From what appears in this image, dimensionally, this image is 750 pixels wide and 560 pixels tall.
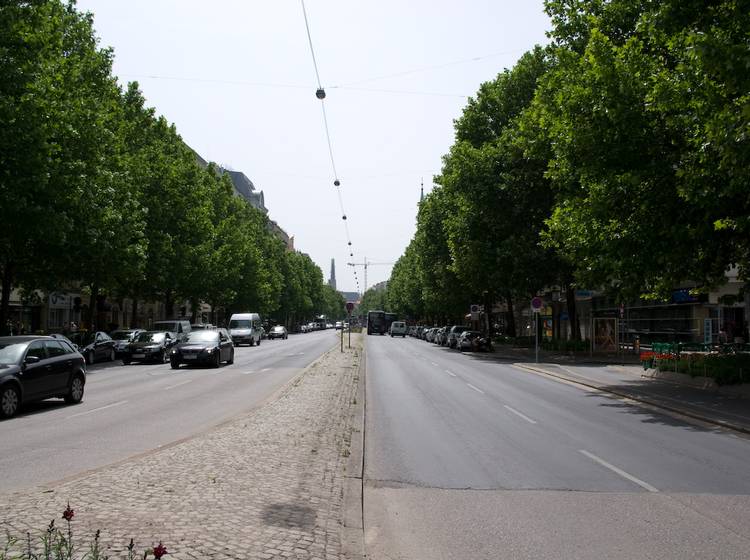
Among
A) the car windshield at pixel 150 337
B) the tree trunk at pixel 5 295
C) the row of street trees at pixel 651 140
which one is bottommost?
the car windshield at pixel 150 337

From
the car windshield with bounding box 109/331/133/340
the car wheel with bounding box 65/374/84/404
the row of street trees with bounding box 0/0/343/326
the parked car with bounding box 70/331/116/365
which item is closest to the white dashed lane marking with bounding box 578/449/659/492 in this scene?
the car wheel with bounding box 65/374/84/404

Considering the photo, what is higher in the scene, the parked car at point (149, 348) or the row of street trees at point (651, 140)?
the row of street trees at point (651, 140)

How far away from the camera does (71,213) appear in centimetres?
2552

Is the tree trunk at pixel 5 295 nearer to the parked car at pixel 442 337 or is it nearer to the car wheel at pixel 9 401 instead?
the car wheel at pixel 9 401

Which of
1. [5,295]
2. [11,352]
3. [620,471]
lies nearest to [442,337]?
[5,295]

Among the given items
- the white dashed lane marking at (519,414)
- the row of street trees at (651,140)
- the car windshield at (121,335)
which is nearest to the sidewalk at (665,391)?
the row of street trees at (651,140)

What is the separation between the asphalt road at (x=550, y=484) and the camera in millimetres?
5551

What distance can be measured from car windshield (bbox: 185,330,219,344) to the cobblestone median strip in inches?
743

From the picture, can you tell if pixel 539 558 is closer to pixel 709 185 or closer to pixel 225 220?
pixel 709 185

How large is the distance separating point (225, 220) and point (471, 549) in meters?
53.2

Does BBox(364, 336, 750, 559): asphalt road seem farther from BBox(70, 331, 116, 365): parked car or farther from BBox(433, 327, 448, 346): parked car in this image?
BBox(433, 327, 448, 346): parked car

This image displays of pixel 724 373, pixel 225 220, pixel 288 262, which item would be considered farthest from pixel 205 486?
pixel 288 262

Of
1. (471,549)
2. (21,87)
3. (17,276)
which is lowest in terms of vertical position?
(471,549)

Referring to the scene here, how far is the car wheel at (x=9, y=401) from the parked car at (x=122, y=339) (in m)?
18.4
